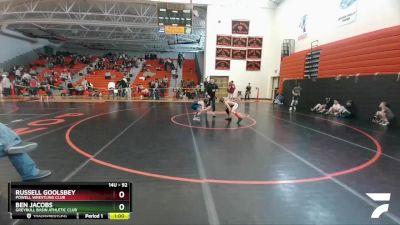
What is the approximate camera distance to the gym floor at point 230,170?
9.86ft

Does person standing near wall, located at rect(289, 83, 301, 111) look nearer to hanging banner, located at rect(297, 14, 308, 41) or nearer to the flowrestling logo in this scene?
hanging banner, located at rect(297, 14, 308, 41)

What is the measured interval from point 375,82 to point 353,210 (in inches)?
376

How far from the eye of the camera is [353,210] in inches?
122

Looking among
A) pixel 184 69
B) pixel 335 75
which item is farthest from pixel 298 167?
pixel 184 69

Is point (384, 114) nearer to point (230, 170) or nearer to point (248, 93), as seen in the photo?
point (230, 170)

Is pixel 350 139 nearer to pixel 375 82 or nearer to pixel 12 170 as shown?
pixel 375 82

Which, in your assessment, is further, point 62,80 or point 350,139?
point 62,80


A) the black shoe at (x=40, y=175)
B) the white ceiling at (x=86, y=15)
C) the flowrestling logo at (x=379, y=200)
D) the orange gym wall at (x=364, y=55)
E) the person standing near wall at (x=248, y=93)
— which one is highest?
the white ceiling at (x=86, y=15)

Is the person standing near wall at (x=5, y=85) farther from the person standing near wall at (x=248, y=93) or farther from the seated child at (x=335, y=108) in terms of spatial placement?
the seated child at (x=335, y=108)

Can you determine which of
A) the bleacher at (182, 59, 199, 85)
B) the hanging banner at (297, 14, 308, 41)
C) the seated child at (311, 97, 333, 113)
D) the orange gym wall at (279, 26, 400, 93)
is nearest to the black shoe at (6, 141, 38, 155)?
the orange gym wall at (279, 26, 400, 93)

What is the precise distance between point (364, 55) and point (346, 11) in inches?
132

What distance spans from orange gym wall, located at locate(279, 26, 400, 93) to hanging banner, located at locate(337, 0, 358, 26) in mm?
1133

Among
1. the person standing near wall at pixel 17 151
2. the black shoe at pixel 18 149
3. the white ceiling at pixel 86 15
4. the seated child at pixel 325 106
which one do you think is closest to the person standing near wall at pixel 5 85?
the white ceiling at pixel 86 15
